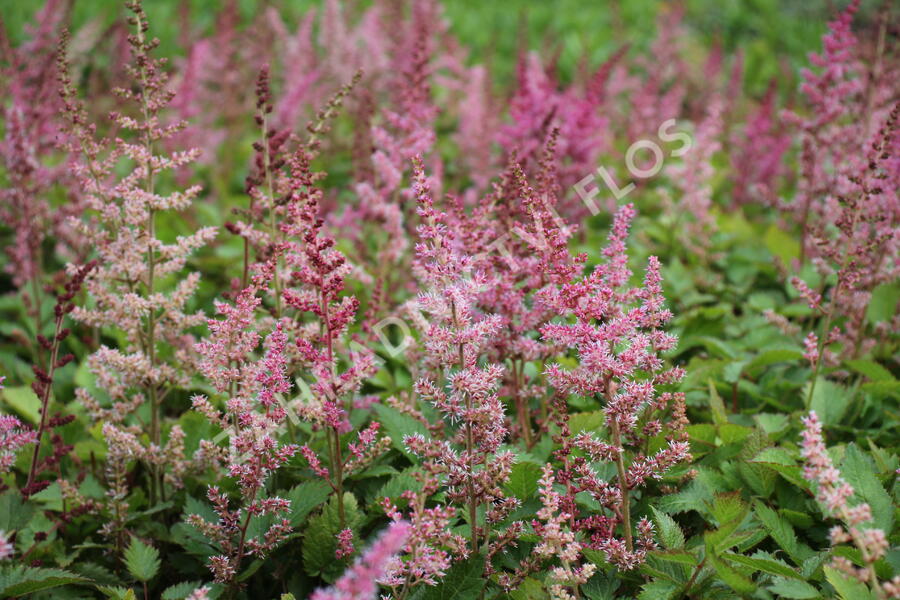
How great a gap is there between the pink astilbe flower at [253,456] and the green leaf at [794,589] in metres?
1.43

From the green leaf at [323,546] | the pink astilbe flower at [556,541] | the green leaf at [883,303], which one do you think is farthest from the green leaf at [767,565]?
the green leaf at [883,303]

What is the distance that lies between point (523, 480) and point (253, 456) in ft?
3.00

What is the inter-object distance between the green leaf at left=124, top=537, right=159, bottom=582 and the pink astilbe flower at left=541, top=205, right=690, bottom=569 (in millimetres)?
1396

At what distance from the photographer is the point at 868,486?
2539 mm

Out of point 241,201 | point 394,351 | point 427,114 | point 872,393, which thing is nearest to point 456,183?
point 241,201

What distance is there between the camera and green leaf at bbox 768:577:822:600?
213cm

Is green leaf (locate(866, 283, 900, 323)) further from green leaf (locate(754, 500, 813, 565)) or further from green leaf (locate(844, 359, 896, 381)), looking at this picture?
green leaf (locate(754, 500, 813, 565))

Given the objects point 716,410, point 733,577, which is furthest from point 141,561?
point 716,410

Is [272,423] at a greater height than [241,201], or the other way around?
[241,201]

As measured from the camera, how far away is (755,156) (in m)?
6.14

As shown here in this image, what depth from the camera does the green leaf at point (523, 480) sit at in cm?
268

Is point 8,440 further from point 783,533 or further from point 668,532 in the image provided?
point 783,533

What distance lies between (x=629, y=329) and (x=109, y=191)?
→ 1.94 metres

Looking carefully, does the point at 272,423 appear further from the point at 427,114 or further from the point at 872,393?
the point at 872,393
